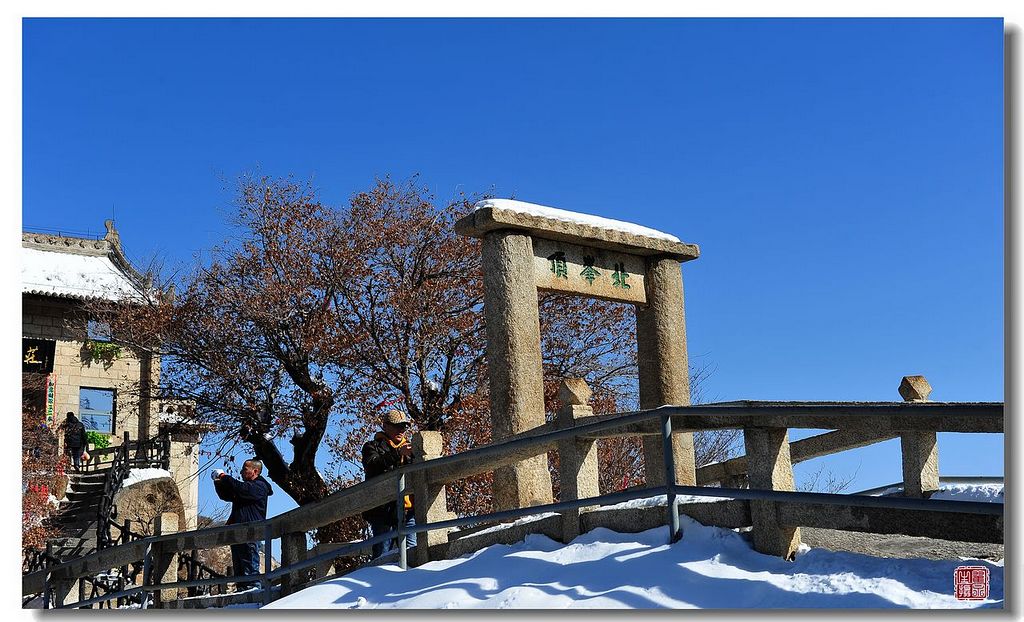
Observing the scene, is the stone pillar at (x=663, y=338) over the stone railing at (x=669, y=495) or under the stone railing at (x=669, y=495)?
over

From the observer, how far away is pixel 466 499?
16031 mm

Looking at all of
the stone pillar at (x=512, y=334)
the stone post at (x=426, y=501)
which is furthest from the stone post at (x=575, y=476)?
the stone pillar at (x=512, y=334)

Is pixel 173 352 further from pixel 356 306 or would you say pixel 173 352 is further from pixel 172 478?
pixel 172 478

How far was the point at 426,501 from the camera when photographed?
8.15m

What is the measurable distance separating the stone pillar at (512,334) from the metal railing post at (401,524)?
1787 mm

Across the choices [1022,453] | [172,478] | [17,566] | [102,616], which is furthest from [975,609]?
[172,478]

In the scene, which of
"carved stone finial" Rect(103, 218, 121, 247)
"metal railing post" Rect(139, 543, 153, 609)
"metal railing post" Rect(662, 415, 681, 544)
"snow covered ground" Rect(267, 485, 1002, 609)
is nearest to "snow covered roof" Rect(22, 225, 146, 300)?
"carved stone finial" Rect(103, 218, 121, 247)

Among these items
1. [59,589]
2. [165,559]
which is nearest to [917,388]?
[165,559]

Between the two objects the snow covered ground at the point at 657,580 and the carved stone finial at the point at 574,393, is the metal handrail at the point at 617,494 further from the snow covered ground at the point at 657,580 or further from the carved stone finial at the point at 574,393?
the carved stone finial at the point at 574,393

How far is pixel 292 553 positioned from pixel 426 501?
5.77ft

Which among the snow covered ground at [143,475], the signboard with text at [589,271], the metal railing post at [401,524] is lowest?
the snow covered ground at [143,475]

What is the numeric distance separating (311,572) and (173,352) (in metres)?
9.10

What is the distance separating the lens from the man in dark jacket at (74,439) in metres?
27.2

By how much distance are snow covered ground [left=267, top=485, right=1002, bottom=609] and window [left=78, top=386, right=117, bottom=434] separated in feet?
80.8
